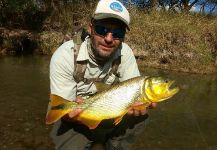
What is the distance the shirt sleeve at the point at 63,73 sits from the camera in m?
3.90

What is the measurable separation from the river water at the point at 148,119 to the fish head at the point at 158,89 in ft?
3.44

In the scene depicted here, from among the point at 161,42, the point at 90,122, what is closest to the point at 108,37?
the point at 90,122

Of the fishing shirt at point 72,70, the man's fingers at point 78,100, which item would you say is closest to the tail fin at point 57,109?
the man's fingers at point 78,100

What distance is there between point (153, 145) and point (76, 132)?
283cm

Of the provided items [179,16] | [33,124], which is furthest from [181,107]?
[179,16]

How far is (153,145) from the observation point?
22.0ft

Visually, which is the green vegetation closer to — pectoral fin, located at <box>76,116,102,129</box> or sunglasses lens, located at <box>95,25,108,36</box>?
sunglasses lens, located at <box>95,25,108,36</box>

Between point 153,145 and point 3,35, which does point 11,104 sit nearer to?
point 153,145

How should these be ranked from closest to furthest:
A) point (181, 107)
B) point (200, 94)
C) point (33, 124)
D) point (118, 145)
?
point (118, 145) → point (33, 124) → point (181, 107) → point (200, 94)

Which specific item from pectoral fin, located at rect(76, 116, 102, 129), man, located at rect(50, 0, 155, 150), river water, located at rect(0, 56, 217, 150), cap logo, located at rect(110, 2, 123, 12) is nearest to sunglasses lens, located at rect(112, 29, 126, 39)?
man, located at rect(50, 0, 155, 150)

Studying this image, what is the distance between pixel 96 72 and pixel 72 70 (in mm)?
263

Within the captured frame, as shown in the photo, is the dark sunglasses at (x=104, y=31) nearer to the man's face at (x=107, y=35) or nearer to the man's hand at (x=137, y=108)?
the man's face at (x=107, y=35)

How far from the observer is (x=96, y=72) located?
13.5 ft

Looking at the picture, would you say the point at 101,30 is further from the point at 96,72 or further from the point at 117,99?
the point at 117,99
